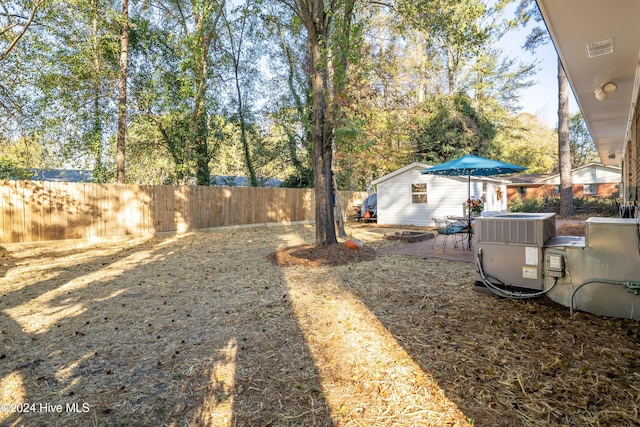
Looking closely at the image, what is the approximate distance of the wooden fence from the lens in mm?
8289

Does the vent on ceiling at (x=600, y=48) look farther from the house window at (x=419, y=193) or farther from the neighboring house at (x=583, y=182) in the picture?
the neighboring house at (x=583, y=182)

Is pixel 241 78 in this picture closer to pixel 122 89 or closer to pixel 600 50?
pixel 122 89

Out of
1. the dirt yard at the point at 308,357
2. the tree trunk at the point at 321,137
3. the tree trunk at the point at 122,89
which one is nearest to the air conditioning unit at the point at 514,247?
the dirt yard at the point at 308,357

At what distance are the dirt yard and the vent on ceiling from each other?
2.92 meters

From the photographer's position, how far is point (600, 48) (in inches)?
143

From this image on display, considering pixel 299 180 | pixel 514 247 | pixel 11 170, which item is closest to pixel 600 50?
pixel 514 247

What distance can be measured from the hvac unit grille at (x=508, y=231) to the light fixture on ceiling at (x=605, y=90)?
10.1 feet

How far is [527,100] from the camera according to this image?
73.6 ft

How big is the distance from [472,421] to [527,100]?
86.5ft

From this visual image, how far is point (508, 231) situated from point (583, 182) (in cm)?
3113

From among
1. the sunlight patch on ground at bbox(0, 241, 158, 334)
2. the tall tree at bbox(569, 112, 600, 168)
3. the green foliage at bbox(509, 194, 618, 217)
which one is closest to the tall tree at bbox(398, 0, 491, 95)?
the sunlight patch on ground at bbox(0, 241, 158, 334)

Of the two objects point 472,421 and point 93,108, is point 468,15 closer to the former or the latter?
point 472,421

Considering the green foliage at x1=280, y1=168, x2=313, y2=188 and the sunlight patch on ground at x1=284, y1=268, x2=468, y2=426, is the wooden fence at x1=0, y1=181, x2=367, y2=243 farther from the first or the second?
the sunlight patch on ground at x1=284, y1=268, x2=468, y2=426

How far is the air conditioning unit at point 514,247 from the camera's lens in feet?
10.9
